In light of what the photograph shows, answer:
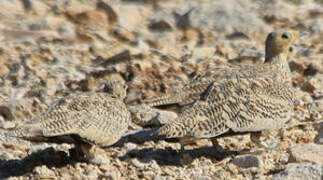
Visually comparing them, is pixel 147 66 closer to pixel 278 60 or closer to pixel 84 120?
pixel 278 60

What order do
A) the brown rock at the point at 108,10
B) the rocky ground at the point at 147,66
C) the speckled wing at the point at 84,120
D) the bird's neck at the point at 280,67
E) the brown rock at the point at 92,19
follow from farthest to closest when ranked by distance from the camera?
1. the brown rock at the point at 108,10
2. the brown rock at the point at 92,19
3. the bird's neck at the point at 280,67
4. the rocky ground at the point at 147,66
5. the speckled wing at the point at 84,120

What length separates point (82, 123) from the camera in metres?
7.19

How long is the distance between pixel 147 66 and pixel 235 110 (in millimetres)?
3036

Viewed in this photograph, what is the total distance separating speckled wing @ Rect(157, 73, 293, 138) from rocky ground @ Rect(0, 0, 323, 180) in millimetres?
329

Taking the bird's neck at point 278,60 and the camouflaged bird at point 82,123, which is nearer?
the camouflaged bird at point 82,123

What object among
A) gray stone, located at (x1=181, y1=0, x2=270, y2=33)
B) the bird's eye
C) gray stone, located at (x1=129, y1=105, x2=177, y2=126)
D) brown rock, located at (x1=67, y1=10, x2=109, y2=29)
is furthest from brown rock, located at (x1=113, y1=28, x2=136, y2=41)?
the bird's eye

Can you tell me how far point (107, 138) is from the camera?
24.1 feet

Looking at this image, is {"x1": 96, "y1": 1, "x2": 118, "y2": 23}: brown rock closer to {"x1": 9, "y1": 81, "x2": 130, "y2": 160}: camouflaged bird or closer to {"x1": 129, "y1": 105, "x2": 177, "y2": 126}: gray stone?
{"x1": 129, "y1": 105, "x2": 177, "y2": 126}: gray stone

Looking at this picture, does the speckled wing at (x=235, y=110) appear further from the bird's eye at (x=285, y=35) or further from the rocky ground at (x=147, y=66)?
the bird's eye at (x=285, y=35)

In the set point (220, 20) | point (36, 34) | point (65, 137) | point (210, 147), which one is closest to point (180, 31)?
point (220, 20)

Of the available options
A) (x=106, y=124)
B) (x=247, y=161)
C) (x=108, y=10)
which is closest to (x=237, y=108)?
(x=247, y=161)

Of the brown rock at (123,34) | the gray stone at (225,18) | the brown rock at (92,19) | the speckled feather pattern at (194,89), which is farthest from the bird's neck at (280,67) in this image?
the brown rock at (92,19)

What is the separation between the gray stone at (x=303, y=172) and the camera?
6.36 metres

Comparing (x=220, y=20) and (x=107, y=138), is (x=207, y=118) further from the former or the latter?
(x=220, y=20)
